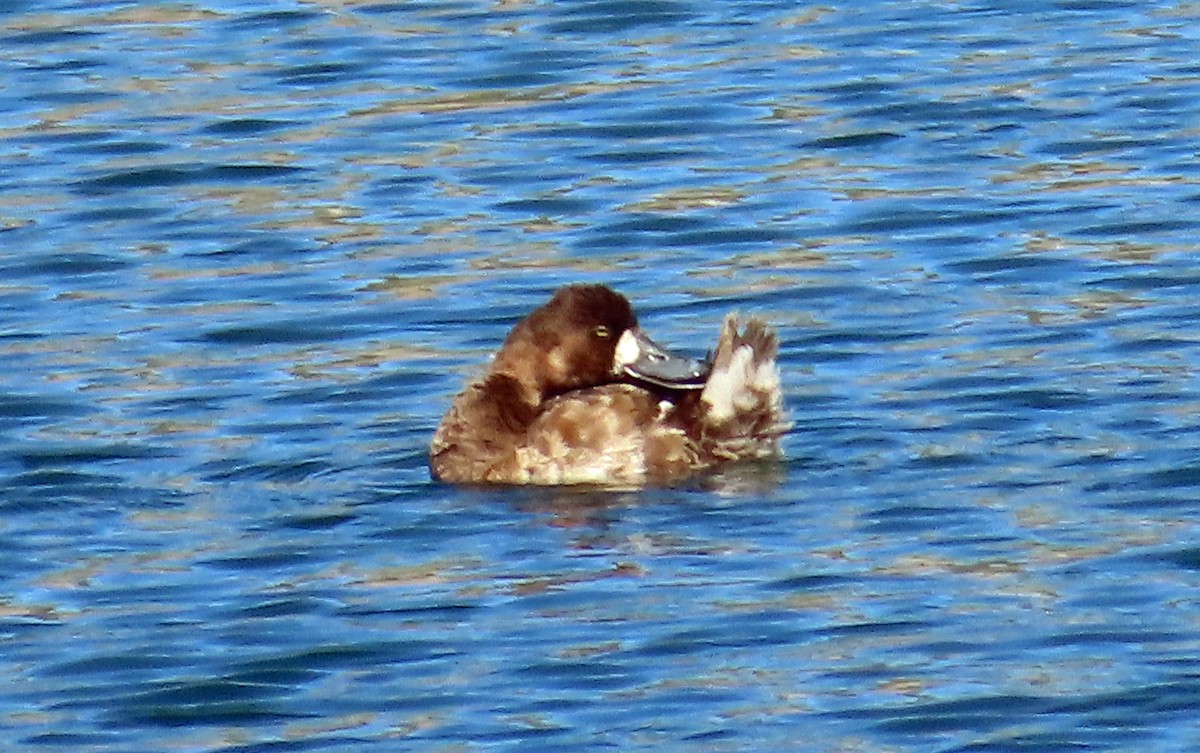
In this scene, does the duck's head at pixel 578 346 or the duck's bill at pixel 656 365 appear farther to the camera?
the duck's head at pixel 578 346

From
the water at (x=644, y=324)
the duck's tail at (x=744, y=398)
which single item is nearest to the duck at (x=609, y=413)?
the duck's tail at (x=744, y=398)

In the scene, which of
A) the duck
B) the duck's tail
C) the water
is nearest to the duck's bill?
the duck

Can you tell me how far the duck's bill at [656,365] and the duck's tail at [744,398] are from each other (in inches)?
5.8

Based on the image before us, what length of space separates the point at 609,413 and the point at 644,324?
1.56 m

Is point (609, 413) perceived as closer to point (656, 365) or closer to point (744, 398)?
point (656, 365)

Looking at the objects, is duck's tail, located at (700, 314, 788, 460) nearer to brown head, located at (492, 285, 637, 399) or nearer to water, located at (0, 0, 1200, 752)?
water, located at (0, 0, 1200, 752)

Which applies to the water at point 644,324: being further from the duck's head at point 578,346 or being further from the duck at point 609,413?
the duck's head at point 578,346

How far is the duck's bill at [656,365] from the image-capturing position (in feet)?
31.7

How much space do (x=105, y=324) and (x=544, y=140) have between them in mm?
3076

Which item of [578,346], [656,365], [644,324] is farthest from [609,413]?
[644,324]

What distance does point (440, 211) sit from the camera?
12625 mm

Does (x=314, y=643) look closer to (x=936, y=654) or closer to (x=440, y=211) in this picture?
(x=936, y=654)

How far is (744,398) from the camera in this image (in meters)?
9.34

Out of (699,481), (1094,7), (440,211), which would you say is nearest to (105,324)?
(440,211)
